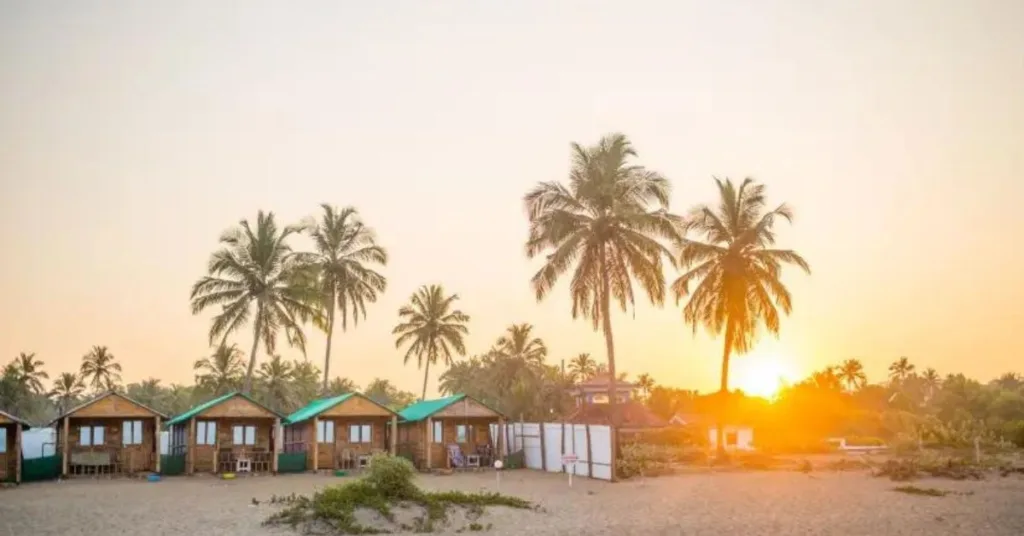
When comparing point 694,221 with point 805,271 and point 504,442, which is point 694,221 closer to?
point 805,271

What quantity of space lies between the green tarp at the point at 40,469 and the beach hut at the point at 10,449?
98cm

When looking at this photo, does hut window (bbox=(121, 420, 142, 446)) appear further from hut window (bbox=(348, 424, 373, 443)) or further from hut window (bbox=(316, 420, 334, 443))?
hut window (bbox=(348, 424, 373, 443))

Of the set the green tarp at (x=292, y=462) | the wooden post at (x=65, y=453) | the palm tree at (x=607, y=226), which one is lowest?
the green tarp at (x=292, y=462)

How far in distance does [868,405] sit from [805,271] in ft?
166

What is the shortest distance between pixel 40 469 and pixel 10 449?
2.37 m

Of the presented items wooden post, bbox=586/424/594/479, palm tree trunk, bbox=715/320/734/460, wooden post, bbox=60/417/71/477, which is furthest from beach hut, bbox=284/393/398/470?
palm tree trunk, bbox=715/320/734/460

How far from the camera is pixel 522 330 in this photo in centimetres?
7512

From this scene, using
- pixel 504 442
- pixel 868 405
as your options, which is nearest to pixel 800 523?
pixel 504 442

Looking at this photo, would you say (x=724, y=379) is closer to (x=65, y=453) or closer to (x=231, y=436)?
(x=231, y=436)

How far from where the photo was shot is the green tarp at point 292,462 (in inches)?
1802

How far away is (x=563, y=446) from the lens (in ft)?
145

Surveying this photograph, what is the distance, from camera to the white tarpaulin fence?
4016 cm

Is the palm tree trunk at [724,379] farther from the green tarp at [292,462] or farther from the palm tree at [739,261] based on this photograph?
the green tarp at [292,462]

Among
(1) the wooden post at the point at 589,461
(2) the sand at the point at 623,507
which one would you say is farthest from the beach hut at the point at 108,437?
(1) the wooden post at the point at 589,461
